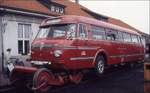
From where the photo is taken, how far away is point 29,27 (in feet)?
79.6

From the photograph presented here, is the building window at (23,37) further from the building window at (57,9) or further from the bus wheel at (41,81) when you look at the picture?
the bus wheel at (41,81)

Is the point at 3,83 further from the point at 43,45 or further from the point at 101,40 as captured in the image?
the point at 101,40

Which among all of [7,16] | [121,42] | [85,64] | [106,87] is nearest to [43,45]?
[85,64]

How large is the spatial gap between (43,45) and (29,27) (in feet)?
34.7

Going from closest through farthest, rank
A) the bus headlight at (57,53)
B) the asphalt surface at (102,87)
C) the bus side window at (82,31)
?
the asphalt surface at (102,87) < the bus headlight at (57,53) < the bus side window at (82,31)

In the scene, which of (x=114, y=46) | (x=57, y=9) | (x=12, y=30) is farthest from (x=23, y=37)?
(x=114, y=46)

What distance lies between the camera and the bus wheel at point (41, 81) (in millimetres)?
12102

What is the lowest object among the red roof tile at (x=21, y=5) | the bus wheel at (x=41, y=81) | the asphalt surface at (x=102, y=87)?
the asphalt surface at (x=102, y=87)

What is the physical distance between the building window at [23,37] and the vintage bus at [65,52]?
→ 8071mm

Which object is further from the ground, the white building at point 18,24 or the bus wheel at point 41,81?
the white building at point 18,24

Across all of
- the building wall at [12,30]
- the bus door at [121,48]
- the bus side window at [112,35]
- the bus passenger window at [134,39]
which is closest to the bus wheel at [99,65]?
the bus side window at [112,35]

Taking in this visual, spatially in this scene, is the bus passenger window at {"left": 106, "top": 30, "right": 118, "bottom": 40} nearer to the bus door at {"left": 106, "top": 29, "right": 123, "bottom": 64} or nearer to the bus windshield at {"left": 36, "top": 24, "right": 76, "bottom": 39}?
the bus door at {"left": 106, "top": 29, "right": 123, "bottom": 64}

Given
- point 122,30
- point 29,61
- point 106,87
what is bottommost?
point 106,87

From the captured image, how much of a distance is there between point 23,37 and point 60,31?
9881 millimetres
